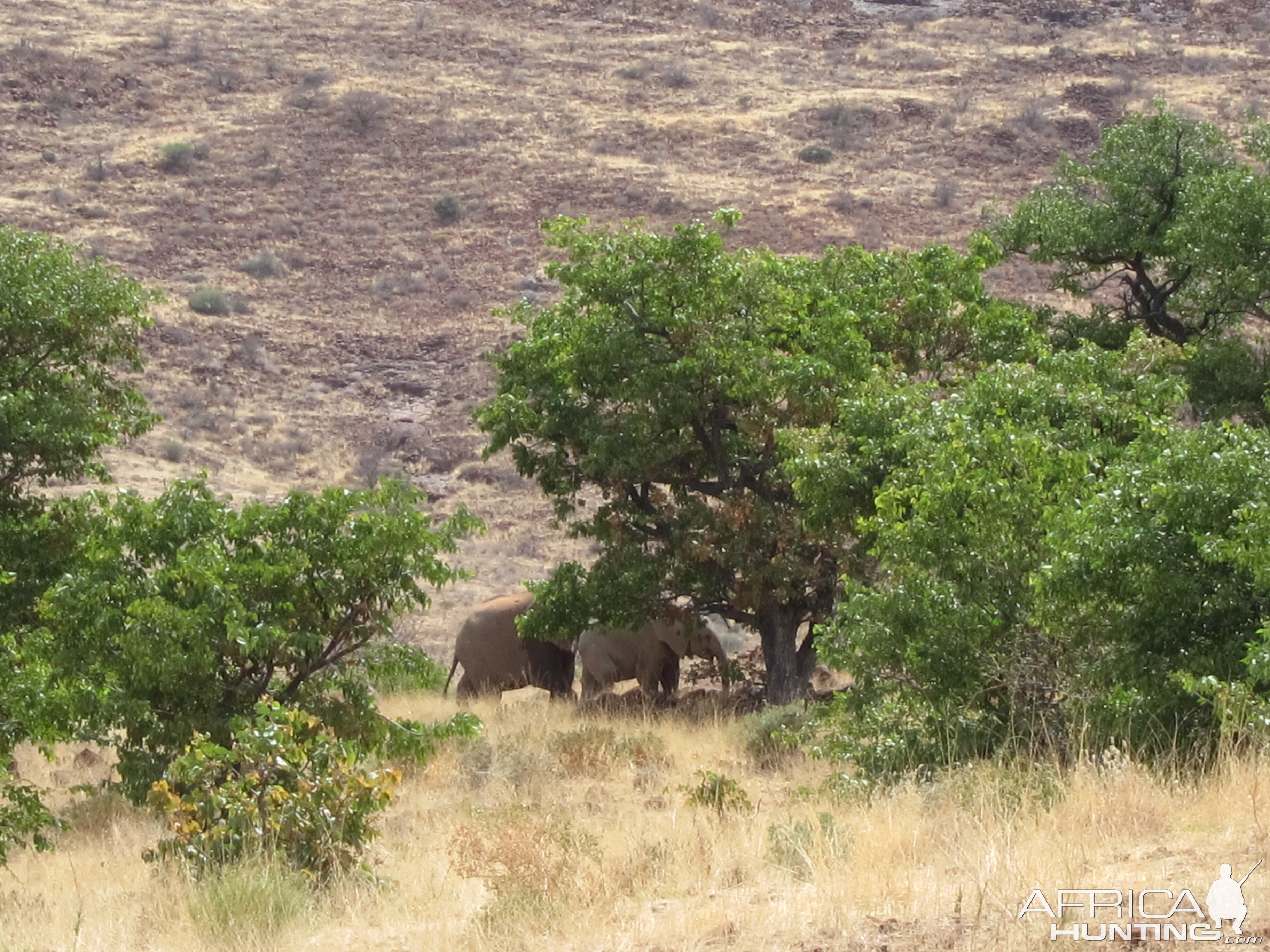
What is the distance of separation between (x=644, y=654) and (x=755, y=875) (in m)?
12.0

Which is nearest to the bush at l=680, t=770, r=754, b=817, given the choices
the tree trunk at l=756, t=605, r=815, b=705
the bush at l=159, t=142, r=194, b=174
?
the tree trunk at l=756, t=605, r=815, b=705

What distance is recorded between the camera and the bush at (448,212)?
5062 centimetres

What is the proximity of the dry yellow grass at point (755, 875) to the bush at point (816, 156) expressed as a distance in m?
45.9

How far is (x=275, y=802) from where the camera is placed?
825 centimetres

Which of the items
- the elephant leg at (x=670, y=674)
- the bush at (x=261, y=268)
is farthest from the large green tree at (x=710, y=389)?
the bush at (x=261, y=268)

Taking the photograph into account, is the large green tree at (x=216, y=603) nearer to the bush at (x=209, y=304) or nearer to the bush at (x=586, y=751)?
the bush at (x=586, y=751)

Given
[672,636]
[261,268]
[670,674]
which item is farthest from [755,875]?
[261,268]

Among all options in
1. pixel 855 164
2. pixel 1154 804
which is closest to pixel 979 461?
pixel 1154 804

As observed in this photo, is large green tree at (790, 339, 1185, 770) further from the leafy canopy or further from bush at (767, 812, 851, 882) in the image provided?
the leafy canopy

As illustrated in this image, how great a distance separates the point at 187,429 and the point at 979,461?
31.1 m

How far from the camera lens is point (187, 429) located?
38.6 metres

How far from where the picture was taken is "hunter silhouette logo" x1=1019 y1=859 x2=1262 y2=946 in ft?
18.8

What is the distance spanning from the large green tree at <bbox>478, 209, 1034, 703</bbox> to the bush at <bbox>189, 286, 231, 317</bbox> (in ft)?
96.1

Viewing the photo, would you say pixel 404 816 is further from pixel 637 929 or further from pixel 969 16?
pixel 969 16
